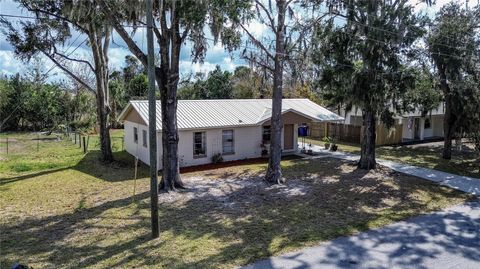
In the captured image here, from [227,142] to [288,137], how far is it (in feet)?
14.6

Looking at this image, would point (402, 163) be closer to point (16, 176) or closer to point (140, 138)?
point (140, 138)

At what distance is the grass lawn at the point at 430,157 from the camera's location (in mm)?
17677

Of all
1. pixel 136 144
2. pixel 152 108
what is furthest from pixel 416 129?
pixel 152 108

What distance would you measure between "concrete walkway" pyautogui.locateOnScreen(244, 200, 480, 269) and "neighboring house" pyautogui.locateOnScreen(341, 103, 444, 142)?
18.4 m

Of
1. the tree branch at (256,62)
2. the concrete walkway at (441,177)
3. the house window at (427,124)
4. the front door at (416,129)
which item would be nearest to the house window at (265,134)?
the concrete walkway at (441,177)

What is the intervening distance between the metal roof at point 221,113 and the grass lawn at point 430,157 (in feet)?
12.9

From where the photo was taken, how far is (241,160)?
1891cm

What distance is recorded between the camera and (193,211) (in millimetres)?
10344

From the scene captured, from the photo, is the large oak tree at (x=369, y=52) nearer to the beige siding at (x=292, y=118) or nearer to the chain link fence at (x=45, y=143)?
the beige siding at (x=292, y=118)

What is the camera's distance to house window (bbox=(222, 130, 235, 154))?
722 inches

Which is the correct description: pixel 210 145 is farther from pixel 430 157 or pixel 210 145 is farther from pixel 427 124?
pixel 427 124

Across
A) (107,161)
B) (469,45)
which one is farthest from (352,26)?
(107,161)

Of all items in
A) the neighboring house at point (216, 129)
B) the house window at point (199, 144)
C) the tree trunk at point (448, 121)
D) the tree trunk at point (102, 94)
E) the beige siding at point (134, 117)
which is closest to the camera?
the tree trunk at point (102, 94)

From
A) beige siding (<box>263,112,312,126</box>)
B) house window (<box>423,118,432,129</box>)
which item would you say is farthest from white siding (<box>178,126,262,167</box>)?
house window (<box>423,118,432,129</box>)
